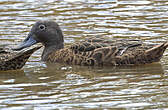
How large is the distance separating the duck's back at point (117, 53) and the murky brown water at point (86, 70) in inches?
9.1

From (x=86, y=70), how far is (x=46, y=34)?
6.41ft

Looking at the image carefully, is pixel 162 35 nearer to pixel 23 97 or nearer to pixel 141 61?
pixel 141 61

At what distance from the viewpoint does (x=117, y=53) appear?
11.6 meters

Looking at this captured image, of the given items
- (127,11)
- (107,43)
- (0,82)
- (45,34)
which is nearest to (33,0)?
(127,11)

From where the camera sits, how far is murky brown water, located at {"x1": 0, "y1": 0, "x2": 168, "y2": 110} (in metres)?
8.63

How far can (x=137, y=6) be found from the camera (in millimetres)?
16672

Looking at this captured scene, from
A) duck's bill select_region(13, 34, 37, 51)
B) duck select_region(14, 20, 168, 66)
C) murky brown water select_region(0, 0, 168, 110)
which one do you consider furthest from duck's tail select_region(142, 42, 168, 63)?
duck's bill select_region(13, 34, 37, 51)

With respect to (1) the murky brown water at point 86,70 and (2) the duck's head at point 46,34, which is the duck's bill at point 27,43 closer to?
(2) the duck's head at point 46,34

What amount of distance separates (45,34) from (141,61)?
2.54 metres

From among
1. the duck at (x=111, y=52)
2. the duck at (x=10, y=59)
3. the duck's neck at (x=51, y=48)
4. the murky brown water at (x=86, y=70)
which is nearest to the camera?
the murky brown water at (x=86, y=70)

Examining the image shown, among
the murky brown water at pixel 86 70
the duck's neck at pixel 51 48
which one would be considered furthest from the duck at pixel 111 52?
the duck's neck at pixel 51 48

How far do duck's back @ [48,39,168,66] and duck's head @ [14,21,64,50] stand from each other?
117 cm

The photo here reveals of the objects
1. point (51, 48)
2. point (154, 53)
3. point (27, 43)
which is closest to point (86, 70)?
point (154, 53)

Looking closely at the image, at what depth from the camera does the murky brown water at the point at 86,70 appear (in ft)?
28.3
